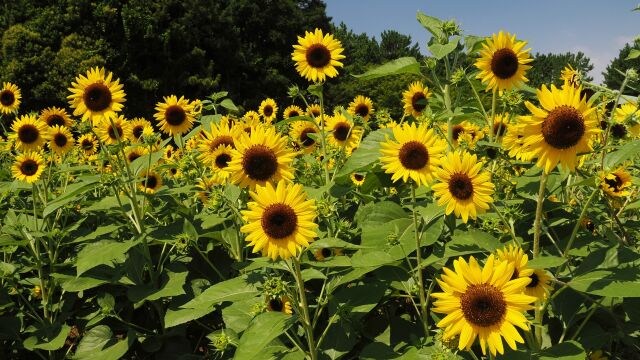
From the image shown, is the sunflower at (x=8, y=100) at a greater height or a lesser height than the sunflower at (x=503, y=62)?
greater

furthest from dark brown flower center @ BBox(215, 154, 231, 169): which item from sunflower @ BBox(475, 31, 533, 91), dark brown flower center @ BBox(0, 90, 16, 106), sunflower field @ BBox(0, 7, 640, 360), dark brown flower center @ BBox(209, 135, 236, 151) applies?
dark brown flower center @ BBox(0, 90, 16, 106)

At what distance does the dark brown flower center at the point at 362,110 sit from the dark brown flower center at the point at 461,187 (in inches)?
143

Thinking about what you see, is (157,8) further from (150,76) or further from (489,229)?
(489,229)

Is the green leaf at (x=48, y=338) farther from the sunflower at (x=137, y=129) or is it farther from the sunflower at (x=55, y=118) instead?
the sunflower at (x=137, y=129)

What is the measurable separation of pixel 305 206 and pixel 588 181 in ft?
4.06

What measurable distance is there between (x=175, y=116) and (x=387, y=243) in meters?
2.59

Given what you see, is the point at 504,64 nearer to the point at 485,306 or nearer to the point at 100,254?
the point at 485,306

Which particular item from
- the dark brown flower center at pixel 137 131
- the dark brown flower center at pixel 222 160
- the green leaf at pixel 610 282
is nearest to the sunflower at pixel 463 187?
the green leaf at pixel 610 282

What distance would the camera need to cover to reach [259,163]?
2516 millimetres

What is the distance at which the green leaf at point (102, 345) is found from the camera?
3211 millimetres

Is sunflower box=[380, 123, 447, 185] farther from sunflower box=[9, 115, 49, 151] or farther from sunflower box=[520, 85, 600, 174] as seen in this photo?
sunflower box=[9, 115, 49, 151]

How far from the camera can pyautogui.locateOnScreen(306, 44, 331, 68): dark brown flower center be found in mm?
4309

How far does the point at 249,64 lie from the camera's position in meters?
35.3

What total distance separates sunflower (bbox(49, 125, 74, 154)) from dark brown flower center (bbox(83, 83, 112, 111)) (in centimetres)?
156
